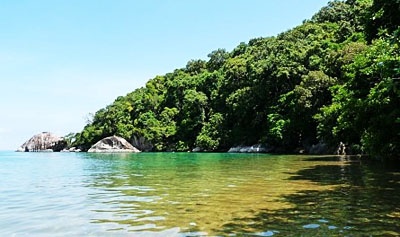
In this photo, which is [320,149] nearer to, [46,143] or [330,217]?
[330,217]

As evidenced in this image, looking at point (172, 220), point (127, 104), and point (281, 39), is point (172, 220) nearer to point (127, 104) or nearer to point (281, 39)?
point (281, 39)

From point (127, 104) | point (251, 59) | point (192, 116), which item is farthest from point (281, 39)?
point (127, 104)

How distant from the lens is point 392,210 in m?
8.87

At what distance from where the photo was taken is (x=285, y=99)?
60438 mm

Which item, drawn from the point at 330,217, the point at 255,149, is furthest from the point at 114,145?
the point at 330,217

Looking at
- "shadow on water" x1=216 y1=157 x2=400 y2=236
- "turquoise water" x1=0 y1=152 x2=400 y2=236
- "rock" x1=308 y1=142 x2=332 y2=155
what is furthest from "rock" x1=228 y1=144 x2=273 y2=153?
"shadow on water" x1=216 y1=157 x2=400 y2=236

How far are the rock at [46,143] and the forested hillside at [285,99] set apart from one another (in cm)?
1176

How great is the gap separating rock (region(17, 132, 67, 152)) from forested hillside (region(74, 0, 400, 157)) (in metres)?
11.8

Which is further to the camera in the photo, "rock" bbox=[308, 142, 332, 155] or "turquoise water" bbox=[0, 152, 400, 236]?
"rock" bbox=[308, 142, 332, 155]

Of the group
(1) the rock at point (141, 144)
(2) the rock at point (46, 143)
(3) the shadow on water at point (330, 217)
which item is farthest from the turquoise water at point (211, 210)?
(2) the rock at point (46, 143)

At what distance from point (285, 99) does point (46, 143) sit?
296 feet

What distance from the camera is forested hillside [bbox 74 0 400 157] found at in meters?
21.4

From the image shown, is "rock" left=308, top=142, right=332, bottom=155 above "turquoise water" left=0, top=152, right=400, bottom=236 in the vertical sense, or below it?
above

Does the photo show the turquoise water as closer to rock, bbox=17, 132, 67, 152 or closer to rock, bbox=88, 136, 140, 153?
rock, bbox=88, 136, 140, 153
